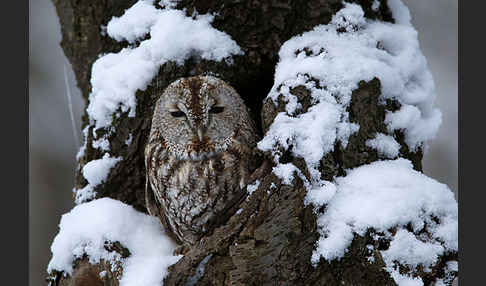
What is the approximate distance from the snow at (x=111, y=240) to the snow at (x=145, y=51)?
1.63 ft

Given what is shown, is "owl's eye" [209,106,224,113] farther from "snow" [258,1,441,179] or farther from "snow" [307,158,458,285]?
"snow" [307,158,458,285]

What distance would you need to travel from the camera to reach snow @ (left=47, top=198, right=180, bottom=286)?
2475 millimetres

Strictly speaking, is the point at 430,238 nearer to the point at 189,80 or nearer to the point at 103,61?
the point at 189,80

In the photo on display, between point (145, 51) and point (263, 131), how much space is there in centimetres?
81

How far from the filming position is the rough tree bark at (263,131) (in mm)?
2064

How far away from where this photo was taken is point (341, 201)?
2.16 meters

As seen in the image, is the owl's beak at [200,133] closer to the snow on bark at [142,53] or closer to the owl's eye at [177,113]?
the owl's eye at [177,113]

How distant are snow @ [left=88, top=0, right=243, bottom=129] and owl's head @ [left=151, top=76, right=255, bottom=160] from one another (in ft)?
0.59

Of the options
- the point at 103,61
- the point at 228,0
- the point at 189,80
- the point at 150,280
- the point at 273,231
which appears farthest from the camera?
the point at 103,61

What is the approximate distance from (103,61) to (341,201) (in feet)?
5.24

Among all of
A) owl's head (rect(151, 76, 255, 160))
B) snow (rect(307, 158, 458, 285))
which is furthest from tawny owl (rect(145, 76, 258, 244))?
snow (rect(307, 158, 458, 285))

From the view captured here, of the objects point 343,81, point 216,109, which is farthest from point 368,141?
point 216,109

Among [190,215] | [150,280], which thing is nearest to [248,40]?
[190,215]

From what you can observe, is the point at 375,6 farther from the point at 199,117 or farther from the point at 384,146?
the point at 199,117
